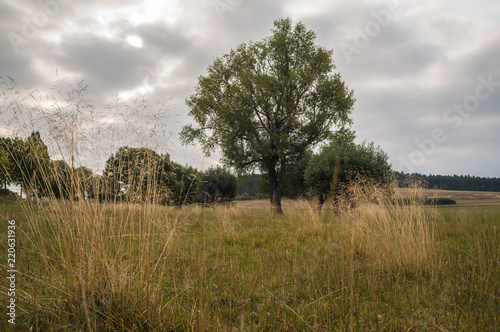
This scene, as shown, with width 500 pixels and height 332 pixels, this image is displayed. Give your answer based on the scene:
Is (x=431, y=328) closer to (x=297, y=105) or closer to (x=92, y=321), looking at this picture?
(x=92, y=321)

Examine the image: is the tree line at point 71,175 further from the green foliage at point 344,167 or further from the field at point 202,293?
the green foliage at point 344,167

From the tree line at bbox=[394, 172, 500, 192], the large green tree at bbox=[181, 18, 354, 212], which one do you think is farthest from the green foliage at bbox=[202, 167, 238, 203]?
the tree line at bbox=[394, 172, 500, 192]

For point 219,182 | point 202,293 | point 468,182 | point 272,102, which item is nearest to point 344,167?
point 272,102

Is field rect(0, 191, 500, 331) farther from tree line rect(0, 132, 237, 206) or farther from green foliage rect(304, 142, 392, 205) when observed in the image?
green foliage rect(304, 142, 392, 205)

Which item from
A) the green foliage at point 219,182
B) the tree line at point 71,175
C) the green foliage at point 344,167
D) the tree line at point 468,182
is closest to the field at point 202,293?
the tree line at point 71,175

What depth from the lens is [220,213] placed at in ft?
36.8

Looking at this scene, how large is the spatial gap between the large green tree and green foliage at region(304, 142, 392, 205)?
8.94 ft

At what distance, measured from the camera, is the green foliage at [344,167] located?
1366cm

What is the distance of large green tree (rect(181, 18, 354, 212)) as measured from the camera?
17297 millimetres

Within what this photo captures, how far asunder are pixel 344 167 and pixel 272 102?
714cm

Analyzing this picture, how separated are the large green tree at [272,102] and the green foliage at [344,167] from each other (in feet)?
8.94

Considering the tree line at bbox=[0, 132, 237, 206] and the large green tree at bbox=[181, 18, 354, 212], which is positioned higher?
the large green tree at bbox=[181, 18, 354, 212]

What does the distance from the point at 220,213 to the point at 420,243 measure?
827 centimetres

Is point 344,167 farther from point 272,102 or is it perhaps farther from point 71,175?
point 71,175
